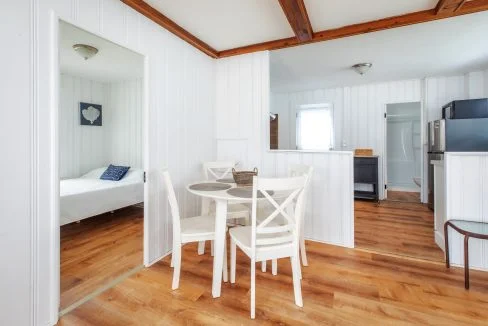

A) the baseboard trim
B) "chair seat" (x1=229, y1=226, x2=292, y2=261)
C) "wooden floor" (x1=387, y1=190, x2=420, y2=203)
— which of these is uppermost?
"chair seat" (x1=229, y1=226, x2=292, y2=261)

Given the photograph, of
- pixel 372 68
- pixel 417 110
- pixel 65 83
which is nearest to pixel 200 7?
pixel 65 83

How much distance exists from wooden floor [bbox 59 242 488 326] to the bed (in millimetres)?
1271

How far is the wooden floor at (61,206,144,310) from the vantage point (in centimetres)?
200

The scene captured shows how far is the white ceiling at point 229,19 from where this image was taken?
87.0 inches

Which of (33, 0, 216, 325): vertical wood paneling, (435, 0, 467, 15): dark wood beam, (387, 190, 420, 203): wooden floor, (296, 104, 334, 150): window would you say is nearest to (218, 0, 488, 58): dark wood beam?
(435, 0, 467, 15): dark wood beam

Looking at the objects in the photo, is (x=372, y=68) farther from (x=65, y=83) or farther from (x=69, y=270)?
(x=69, y=270)

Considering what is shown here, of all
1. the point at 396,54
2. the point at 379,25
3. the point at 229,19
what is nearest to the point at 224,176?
the point at 229,19

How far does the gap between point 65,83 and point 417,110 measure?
707 cm

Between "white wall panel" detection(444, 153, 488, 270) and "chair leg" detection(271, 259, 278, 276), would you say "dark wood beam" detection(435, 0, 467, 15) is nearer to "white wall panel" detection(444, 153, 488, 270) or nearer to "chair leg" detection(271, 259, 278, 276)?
"white wall panel" detection(444, 153, 488, 270)

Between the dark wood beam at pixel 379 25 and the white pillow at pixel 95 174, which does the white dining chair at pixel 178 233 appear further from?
the dark wood beam at pixel 379 25

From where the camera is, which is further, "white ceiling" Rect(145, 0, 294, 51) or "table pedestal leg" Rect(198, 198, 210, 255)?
"table pedestal leg" Rect(198, 198, 210, 255)

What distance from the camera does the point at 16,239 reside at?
139cm

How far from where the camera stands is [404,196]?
17.8ft

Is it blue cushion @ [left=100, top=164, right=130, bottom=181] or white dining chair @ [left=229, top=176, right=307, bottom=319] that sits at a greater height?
blue cushion @ [left=100, top=164, right=130, bottom=181]
